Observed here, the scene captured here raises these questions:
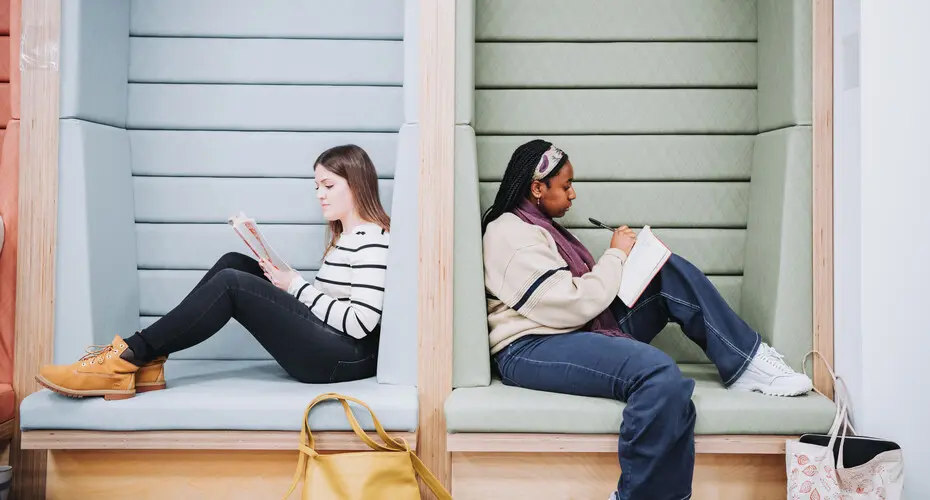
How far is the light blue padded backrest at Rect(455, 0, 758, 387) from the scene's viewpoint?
2.81 meters

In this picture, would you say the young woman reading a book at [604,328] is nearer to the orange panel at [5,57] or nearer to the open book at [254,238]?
the open book at [254,238]

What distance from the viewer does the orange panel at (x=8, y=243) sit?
2449 millimetres

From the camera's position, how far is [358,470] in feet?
6.83

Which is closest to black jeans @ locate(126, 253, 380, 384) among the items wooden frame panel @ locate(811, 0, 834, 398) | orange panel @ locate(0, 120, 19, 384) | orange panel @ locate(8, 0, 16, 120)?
orange panel @ locate(0, 120, 19, 384)

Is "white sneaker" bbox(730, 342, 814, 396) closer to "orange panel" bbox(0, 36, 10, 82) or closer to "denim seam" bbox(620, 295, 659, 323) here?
"denim seam" bbox(620, 295, 659, 323)

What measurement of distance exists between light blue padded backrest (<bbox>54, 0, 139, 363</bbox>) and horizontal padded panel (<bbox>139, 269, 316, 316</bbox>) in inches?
2.9

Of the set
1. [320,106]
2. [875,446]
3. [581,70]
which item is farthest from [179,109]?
[875,446]

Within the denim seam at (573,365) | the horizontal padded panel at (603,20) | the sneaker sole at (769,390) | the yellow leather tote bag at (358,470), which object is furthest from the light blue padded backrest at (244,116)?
the sneaker sole at (769,390)

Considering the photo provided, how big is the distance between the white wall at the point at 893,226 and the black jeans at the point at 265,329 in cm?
157

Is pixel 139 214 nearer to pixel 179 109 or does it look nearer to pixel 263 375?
pixel 179 109

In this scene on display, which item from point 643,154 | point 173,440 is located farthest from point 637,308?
point 173,440

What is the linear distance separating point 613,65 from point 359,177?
1082 mm

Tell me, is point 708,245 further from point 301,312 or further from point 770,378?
point 301,312

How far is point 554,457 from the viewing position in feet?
7.29
